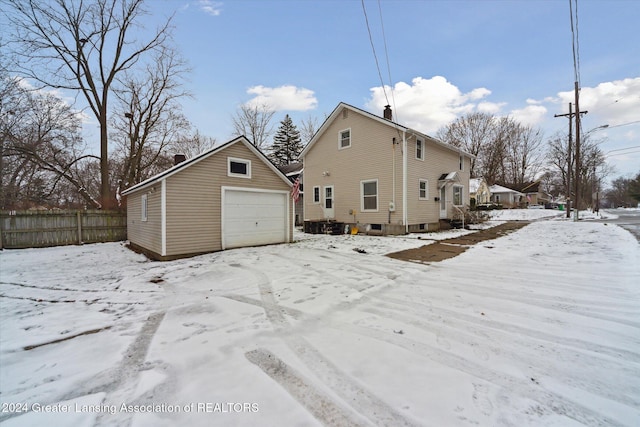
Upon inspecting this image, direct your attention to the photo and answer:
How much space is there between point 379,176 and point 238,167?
709 centimetres

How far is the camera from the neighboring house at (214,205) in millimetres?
8617

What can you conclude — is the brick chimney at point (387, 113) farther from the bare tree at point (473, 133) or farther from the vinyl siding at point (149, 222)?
the bare tree at point (473, 133)

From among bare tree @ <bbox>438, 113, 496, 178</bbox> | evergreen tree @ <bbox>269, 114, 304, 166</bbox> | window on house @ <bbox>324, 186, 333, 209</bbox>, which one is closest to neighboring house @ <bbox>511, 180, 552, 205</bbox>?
bare tree @ <bbox>438, 113, 496, 178</bbox>

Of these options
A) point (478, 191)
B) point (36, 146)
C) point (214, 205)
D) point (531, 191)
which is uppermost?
point (36, 146)

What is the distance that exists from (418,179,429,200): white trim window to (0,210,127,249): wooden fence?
52.8 feet

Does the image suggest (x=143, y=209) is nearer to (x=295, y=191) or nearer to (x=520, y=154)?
(x=295, y=191)

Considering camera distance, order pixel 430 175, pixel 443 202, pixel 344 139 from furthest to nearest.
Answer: pixel 443 202
pixel 344 139
pixel 430 175

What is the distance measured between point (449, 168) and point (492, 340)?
15.1 meters

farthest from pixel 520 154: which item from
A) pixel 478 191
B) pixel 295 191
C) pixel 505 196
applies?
pixel 295 191

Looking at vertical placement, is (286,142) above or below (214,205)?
above

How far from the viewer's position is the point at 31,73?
1379cm

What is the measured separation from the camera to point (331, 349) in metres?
2.86

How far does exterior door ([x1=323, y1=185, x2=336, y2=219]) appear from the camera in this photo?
1584cm

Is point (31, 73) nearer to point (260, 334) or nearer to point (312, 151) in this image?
point (312, 151)
